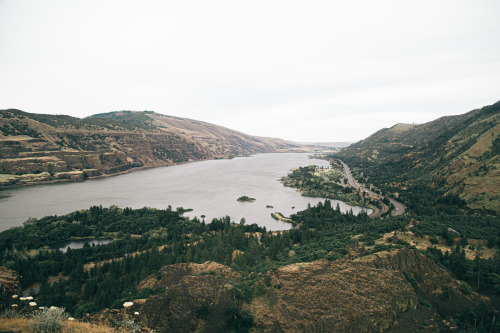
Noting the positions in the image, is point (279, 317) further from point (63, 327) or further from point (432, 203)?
point (432, 203)

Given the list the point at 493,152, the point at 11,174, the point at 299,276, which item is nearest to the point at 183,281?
the point at 299,276

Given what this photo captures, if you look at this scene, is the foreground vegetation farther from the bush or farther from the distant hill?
the distant hill

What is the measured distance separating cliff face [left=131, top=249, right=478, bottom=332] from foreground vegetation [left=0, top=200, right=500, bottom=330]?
44.2 inches

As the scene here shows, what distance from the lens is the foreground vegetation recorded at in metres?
30.3

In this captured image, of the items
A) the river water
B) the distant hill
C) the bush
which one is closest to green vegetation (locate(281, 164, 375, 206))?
the river water

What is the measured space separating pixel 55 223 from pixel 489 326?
95570 millimetres

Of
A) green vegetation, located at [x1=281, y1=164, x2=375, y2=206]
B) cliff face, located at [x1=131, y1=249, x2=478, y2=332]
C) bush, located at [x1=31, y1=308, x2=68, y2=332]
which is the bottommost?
green vegetation, located at [x1=281, y1=164, x2=375, y2=206]

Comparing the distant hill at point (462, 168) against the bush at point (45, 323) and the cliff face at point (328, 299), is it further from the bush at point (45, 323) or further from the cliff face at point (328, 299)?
the bush at point (45, 323)

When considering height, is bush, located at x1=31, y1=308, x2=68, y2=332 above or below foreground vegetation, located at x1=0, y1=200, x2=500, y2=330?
above

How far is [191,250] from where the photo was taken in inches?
1863

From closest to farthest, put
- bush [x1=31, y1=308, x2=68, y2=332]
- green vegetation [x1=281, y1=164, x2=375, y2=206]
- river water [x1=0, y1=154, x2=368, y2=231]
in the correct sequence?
bush [x1=31, y1=308, x2=68, y2=332] < river water [x1=0, y1=154, x2=368, y2=231] < green vegetation [x1=281, y1=164, x2=375, y2=206]

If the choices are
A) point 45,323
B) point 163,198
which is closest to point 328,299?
point 45,323

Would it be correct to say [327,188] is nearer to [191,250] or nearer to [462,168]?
[462,168]

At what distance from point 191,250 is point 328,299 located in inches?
1251
